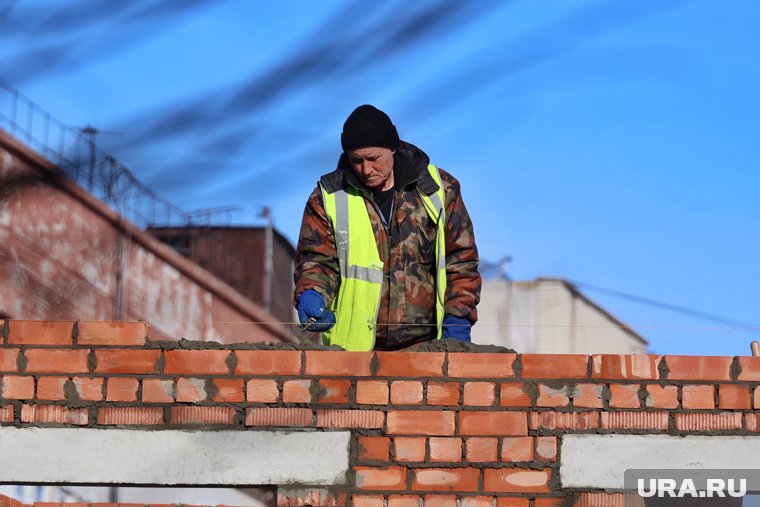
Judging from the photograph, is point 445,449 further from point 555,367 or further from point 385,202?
point 385,202

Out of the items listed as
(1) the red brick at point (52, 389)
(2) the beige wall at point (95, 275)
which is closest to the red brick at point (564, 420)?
(1) the red brick at point (52, 389)

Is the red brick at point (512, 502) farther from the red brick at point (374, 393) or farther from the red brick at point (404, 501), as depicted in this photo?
the red brick at point (374, 393)

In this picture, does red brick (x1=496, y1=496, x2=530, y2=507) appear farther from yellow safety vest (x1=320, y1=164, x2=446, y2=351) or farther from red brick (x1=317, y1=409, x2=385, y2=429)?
yellow safety vest (x1=320, y1=164, x2=446, y2=351)

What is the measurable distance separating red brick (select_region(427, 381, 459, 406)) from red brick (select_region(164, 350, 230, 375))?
821mm

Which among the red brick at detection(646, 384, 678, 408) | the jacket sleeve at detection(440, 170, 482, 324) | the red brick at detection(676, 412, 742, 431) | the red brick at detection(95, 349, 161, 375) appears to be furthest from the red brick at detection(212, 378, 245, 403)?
the red brick at detection(676, 412, 742, 431)

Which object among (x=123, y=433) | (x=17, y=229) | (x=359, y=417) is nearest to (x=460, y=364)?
(x=359, y=417)

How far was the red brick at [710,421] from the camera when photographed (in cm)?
542

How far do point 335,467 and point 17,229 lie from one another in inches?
327

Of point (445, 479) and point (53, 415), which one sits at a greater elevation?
point (53, 415)

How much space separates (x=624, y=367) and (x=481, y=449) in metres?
0.66

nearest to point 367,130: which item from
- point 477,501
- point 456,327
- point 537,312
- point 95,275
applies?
point 456,327

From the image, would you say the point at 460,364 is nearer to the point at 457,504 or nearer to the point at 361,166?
the point at 457,504

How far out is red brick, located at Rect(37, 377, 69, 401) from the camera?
18.3ft

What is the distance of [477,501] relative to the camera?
5.38m
